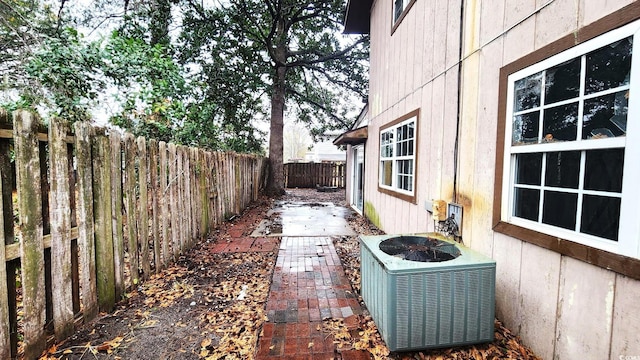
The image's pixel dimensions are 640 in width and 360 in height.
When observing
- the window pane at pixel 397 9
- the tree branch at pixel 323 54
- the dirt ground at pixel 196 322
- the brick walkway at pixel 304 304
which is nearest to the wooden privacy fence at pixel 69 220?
the dirt ground at pixel 196 322

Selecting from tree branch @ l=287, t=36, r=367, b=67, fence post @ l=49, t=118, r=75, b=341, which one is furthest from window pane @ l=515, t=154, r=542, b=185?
tree branch @ l=287, t=36, r=367, b=67

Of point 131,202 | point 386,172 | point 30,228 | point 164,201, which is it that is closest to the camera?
point 30,228

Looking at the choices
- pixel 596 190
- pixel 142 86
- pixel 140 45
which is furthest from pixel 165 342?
pixel 140 45

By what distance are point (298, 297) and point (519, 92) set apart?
9.93 ft

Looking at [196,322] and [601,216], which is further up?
[601,216]

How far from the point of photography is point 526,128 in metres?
2.40

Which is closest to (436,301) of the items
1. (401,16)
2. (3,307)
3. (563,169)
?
(563,169)

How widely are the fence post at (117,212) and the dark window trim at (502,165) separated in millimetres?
3832

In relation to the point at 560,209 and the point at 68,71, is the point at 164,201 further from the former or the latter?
the point at 560,209

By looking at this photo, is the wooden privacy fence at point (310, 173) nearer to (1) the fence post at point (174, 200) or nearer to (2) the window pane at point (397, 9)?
(2) the window pane at point (397, 9)

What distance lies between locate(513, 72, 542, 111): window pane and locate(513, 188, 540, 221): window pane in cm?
73

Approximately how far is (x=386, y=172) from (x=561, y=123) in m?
4.12

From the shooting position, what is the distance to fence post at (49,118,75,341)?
2.21 metres

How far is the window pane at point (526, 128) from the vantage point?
7.59 feet
